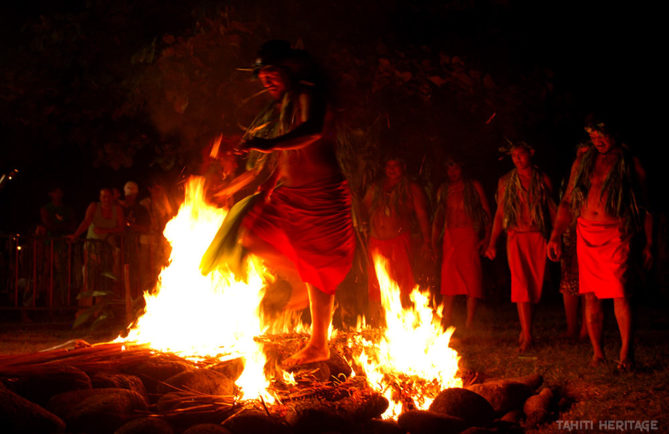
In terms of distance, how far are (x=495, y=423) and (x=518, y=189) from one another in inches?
128

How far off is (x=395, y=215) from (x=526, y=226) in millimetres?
1882

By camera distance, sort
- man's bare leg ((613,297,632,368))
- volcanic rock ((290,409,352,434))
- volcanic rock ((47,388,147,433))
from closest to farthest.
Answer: volcanic rock ((47,388,147,433)) < volcanic rock ((290,409,352,434)) < man's bare leg ((613,297,632,368))

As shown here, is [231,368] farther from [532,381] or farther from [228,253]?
[532,381]

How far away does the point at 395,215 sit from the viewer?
26.9 feet

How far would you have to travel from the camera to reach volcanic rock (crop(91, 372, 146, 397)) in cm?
432

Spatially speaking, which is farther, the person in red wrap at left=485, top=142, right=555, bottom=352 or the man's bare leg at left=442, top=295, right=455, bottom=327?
the man's bare leg at left=442, top=295, right=455, bottom=327

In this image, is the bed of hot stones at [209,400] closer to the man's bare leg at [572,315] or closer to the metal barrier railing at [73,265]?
the man's bare leg at [572,315]

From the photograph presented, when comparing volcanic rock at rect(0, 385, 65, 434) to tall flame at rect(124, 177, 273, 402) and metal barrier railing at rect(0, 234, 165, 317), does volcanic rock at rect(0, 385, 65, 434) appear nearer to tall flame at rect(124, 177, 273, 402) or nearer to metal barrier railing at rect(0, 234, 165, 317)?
tall flame at rect(124, 177, 273, 402)

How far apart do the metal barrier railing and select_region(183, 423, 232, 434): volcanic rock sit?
609 cm

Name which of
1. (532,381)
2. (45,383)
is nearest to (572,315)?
(532,381)

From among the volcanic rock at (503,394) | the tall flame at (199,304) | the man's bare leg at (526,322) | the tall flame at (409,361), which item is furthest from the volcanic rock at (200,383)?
the man's bare leg at (526,322)

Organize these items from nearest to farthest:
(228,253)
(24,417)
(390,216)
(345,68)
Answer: (24,417) → (228,253) → (345,68) → (390,216)

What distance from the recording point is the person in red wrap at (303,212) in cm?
473

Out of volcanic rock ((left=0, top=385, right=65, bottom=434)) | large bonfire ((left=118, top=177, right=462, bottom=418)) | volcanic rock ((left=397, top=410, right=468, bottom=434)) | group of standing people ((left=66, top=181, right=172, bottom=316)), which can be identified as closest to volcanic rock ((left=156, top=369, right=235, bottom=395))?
large bonfire ((left=118, top=177, right=462, bottom=418))
